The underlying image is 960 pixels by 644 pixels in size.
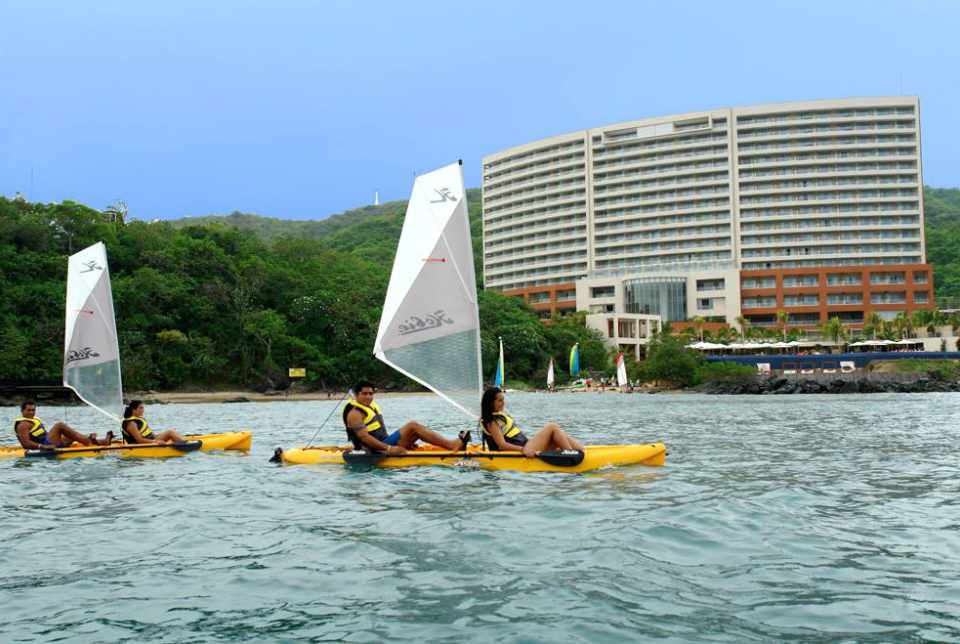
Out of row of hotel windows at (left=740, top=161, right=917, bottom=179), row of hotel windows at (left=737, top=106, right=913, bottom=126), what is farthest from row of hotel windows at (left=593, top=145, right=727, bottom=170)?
row of hotel windows at (left=737, top=106, right=913, bottom=126)

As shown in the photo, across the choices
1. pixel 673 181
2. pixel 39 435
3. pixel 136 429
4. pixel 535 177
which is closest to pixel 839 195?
pixel 673 181

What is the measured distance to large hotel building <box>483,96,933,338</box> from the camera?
126375mm

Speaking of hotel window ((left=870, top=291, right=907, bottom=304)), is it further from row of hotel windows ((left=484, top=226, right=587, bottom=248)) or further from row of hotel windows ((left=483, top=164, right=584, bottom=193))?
row of hotel windows ((left=483, top=164, right=584, bottom=193))

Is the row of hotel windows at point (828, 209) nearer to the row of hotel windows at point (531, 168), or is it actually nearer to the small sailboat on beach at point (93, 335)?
the row of hotel windows at point (531, 168)

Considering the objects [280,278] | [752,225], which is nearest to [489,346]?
[280,278]

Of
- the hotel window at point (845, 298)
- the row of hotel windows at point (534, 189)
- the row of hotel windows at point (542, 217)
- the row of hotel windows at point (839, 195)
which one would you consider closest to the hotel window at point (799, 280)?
the hotel window at point (845, 298)

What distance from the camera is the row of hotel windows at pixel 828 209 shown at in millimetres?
127838

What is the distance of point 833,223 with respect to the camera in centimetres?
12875

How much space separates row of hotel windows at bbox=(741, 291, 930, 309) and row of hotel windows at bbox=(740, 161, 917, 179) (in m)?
19.1

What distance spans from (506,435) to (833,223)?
12671 cm

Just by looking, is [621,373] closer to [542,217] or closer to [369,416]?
[542,217]

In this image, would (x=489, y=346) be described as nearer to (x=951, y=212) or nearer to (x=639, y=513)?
(x=639, y=513)

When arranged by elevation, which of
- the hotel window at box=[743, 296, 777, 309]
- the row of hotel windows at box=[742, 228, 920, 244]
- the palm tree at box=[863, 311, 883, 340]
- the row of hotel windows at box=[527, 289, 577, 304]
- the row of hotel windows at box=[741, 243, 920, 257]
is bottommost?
the palm tree at box=[863, 311, 883, 340]

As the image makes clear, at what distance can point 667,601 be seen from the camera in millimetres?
6883
